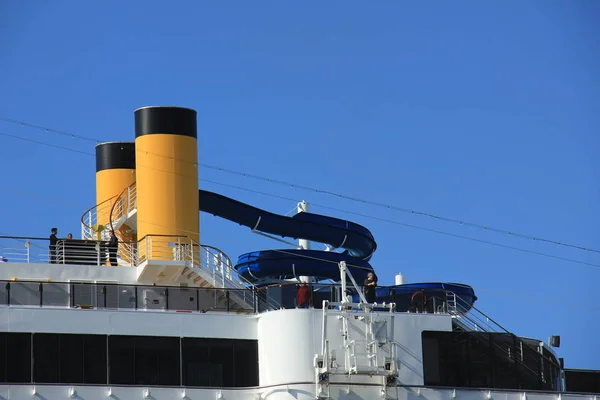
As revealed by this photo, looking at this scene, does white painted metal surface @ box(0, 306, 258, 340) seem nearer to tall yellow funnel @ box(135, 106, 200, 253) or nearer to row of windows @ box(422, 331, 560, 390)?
row of windows @ box(422, 331, 560, 390)

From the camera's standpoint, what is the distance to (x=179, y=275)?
40812 millimetres

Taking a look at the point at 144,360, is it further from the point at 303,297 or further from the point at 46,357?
the point at 303,297

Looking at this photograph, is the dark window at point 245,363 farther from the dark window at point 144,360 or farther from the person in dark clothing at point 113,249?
the person in dark clothing at point 113,249

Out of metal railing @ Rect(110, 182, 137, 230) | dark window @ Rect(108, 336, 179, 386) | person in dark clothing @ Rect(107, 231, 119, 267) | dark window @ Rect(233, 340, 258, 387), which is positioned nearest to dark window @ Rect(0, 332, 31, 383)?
dark window @ Rect(108, 336, 179, 386)

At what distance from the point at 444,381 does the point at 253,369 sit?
496 centimetres

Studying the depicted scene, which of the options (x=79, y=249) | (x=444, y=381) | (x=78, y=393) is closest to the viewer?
(x=78, y=393)

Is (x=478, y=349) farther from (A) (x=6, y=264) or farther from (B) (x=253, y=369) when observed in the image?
(A) (x=6, y=264)

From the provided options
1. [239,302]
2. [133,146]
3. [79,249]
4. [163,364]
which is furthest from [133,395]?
[133,146]

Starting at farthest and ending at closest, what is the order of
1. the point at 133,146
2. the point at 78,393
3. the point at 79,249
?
the point at 133,146
the point at 79,249
the point at 78,393

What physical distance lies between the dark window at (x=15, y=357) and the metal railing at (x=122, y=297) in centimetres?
99

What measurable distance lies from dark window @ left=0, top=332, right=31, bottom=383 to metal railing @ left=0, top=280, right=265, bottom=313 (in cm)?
99

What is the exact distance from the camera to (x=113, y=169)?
49.1 m

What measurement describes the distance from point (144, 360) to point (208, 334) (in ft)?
5.76

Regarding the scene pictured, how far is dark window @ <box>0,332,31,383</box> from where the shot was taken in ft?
116
